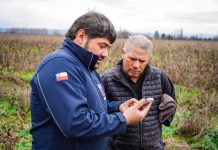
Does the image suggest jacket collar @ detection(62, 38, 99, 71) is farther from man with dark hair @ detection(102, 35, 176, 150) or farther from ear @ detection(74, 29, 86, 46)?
man with dark hair @ detection(102, 35, 176, 150)

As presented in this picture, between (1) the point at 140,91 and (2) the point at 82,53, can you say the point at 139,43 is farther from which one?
(2) the point at 82,53

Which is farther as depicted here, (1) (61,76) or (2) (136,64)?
(2) (136,64)

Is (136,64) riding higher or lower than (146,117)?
higher

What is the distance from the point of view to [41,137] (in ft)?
6.47

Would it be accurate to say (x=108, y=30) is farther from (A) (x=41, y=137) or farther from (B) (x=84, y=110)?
(A) (x=41, y=137)

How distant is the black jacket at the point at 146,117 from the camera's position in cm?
308

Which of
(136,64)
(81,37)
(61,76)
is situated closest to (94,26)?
(81,37)

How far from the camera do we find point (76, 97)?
1.82 meters

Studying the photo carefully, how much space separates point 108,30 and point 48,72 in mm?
550

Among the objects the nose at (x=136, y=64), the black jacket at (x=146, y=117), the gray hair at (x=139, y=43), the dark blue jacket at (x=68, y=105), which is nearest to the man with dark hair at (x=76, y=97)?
the dark blue jacket at (x=68, y=105)

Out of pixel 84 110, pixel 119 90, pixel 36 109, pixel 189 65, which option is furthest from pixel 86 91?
pixel 189 65

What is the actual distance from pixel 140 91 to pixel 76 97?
1.48m

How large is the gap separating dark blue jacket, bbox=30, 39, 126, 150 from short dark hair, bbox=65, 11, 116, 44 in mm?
132

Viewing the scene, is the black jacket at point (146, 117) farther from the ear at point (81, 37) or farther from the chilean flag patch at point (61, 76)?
the chilean flag patch at point (61, 76)
